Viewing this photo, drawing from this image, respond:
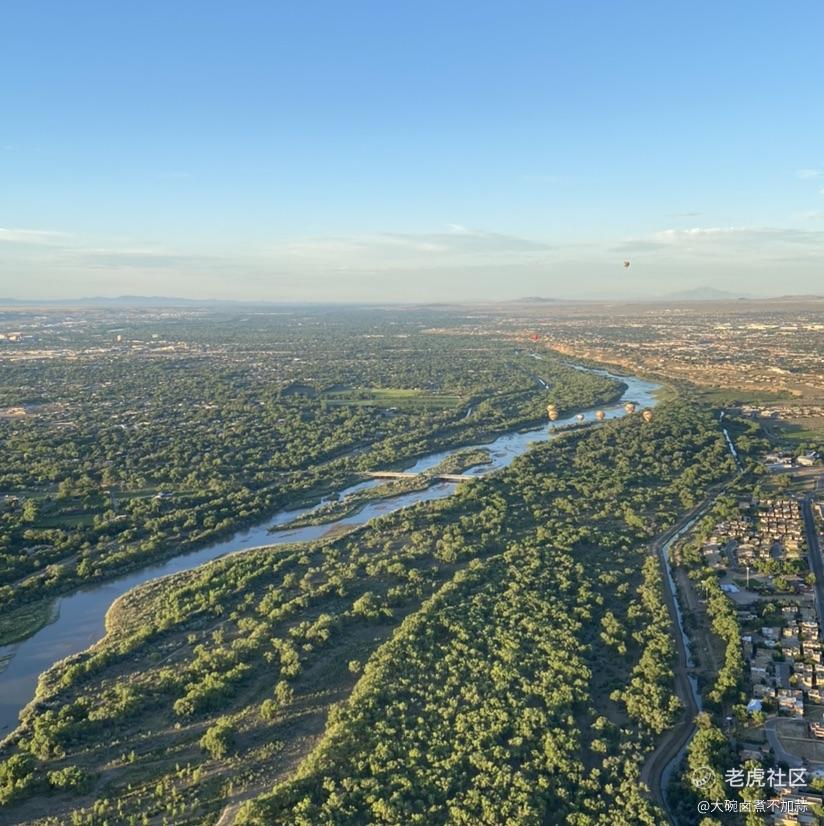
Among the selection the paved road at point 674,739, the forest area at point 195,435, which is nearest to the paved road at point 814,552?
the paved road at point 674,739

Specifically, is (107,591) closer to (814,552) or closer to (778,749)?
(778,749)

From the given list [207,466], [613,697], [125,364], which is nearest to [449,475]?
[207,466]

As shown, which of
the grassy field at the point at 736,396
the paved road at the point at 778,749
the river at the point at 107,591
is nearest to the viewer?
the paved road at the point at 778,749

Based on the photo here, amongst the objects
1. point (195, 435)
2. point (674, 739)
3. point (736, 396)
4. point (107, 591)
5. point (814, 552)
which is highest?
point (736, 396)

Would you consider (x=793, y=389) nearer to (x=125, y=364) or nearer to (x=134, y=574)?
(x=134, y=574)

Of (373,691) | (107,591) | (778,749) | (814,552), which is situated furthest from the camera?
(814,552)

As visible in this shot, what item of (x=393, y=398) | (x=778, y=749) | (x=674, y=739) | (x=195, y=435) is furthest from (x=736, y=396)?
(x=674, y=739)

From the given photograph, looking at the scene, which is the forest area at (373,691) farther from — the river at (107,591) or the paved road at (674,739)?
the river at (107,591)

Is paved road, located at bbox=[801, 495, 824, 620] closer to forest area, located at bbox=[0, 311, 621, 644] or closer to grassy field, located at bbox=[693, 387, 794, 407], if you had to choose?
forest area, located at bbox=[0, 311, 621, 644]
